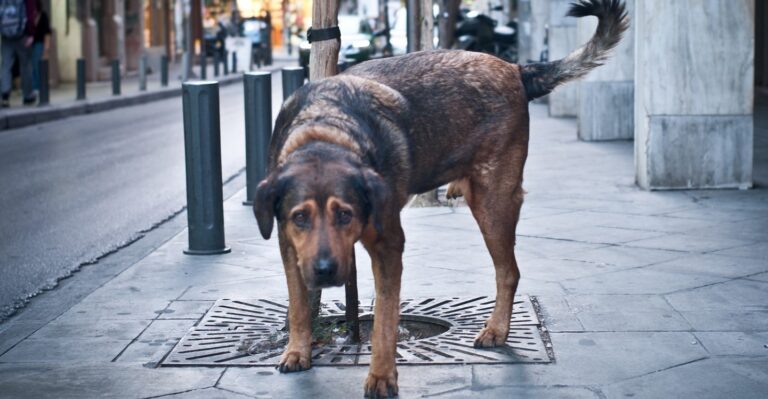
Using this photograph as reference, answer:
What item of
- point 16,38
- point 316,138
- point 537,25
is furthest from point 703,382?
point 537,25

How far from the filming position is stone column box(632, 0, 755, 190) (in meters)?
10.4

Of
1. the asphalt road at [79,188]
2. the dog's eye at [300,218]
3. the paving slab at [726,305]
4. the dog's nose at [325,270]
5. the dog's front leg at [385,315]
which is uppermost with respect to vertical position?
the dog's eye at [300,218]

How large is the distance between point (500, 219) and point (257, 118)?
15.1 ft

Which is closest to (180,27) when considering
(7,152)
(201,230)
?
(7,152)

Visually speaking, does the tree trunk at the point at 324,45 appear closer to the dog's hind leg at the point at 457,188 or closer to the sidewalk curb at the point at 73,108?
the dog's hind leg at the point at 457,188

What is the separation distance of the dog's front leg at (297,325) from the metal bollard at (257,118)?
4580 mm

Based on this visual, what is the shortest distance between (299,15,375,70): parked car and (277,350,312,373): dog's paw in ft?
87.4

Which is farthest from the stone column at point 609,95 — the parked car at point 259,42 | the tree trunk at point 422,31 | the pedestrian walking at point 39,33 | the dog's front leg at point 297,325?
the parked car at point 259,42

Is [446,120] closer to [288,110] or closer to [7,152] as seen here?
[288,110]

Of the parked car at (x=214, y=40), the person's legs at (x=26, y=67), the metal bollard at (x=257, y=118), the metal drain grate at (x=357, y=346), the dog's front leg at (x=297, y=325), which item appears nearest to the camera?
the dog's front leg at (x=297, y=325)

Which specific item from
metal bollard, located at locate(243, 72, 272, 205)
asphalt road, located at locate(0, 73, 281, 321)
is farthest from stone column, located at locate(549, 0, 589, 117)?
metal bollard, located at locate(243, 72, 272, 205)

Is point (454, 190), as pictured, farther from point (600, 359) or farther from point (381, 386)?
point (381, 386)

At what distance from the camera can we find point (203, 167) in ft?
27.2

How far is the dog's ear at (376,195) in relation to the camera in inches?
181
